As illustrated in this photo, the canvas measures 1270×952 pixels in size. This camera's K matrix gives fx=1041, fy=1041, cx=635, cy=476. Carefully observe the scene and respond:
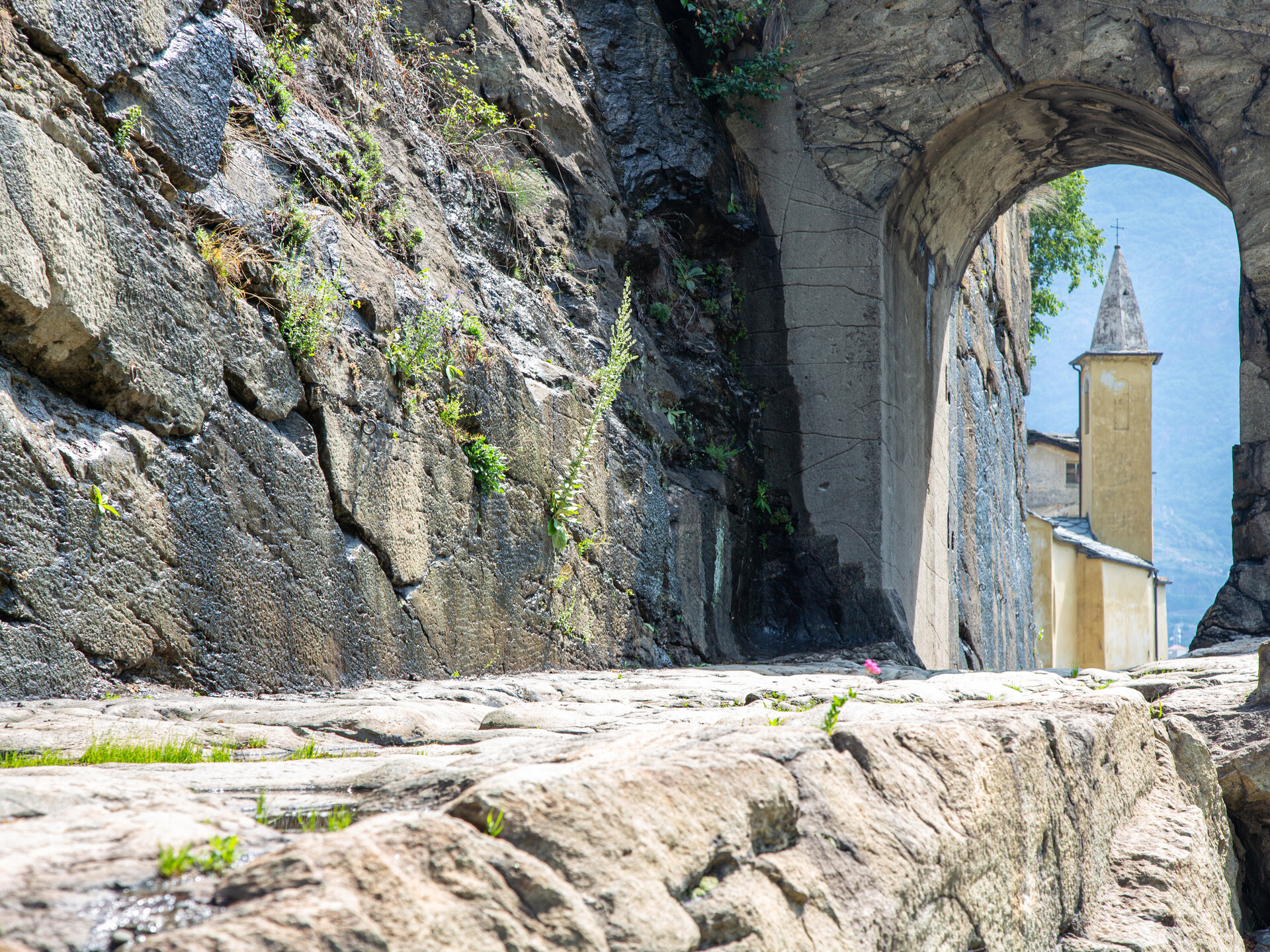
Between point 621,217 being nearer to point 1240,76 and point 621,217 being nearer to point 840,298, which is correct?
point 840,298

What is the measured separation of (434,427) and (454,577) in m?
0.74

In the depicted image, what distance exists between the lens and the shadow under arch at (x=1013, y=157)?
26.7ft

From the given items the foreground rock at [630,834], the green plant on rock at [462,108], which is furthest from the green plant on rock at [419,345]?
the foreground rock at [630,834]

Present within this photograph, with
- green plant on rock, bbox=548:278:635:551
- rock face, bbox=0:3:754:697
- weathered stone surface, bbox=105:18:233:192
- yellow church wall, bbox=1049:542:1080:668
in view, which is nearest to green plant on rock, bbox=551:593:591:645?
rock face, bbox=0:3:754:697

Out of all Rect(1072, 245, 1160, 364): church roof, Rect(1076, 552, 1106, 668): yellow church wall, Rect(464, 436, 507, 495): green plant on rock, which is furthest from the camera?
Rect(1072, 245, 1160, 364): church roof

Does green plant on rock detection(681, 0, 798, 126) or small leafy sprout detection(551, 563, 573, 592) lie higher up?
green plant on rock detection(681, 0, 798, 126)

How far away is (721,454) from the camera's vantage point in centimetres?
767

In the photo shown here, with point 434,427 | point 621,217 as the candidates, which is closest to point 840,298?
point 621,217

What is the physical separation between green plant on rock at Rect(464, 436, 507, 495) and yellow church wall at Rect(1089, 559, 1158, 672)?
29.2m

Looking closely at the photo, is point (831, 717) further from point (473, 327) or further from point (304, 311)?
point (473, 327)

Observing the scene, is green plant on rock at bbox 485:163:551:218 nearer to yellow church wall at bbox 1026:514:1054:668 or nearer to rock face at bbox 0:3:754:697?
rock face at bbox 0:3:754:697

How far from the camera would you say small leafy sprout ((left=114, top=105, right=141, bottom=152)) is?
387 cm

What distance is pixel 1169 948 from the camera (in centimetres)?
230

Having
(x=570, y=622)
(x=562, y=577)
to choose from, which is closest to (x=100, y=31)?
(x=562, y=577)
